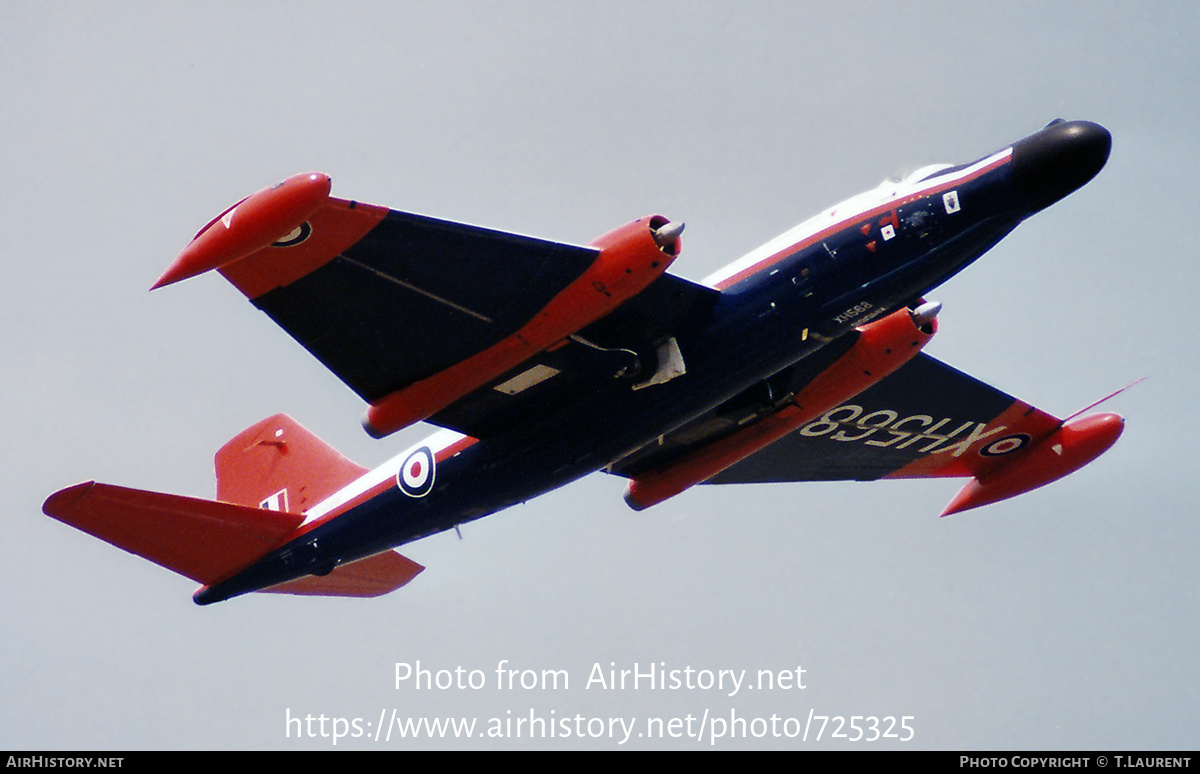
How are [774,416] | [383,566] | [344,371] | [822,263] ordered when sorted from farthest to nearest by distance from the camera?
[383,566] < [774,416] < [344,371] < [822,263]

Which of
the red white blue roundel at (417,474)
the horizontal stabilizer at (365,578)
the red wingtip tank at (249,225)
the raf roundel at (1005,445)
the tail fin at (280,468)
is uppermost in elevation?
the tail fin at (280,468)

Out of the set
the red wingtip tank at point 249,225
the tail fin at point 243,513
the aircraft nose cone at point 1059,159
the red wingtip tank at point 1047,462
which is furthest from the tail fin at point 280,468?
the aircraft nose cone at point 1059,159

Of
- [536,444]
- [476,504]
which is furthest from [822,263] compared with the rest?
[476,504]

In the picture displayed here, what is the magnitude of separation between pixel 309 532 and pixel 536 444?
4.30 metres

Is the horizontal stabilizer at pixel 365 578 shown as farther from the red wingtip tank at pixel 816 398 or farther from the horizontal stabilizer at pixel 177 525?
the red wingtip tank at pixel 816 398

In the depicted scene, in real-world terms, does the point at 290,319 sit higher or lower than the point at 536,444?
higher

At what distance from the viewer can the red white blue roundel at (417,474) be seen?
21.6 m

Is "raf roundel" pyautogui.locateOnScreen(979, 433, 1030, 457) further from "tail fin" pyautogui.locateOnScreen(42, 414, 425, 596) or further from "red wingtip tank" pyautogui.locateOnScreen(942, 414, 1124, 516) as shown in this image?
"tail fin" pyautogui.locateOnScreen(42, 414, 425, 596)

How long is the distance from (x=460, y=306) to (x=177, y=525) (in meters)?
6.08

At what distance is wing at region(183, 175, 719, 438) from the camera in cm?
1847

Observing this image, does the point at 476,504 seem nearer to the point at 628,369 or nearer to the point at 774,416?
the point at 628,369

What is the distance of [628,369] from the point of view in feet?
65.8

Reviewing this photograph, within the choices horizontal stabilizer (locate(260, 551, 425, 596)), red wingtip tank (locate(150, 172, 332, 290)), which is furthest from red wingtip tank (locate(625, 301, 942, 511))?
red wingtip tank (locate(150, 172, 332, 290))

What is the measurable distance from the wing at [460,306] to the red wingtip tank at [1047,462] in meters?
9.19
